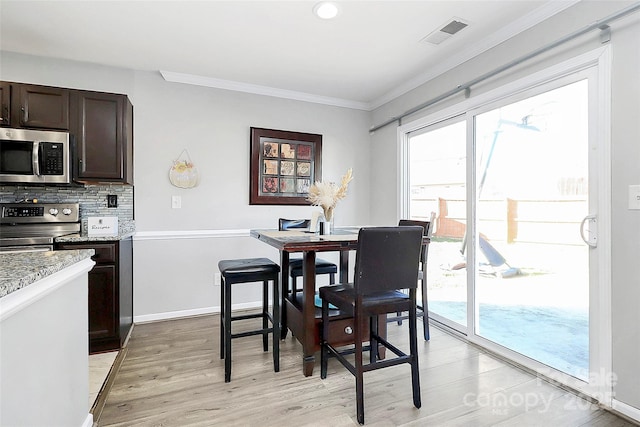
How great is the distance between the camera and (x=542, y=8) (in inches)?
84.0

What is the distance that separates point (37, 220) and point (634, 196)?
4368 millimetres

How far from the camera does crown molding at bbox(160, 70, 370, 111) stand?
10.8 ft

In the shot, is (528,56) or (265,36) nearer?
(528,56)

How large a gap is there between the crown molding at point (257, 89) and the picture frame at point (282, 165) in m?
0.44

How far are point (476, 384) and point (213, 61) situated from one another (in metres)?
3.46

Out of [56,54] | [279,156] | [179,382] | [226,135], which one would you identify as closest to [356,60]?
[279,156]

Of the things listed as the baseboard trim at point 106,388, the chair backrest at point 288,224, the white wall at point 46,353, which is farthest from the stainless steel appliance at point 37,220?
the chair backrest at point 288,224

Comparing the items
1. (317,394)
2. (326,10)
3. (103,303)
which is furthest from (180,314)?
(326,10)

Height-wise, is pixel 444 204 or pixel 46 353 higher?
pixel 444 204

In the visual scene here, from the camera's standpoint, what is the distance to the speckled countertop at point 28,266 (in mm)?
922

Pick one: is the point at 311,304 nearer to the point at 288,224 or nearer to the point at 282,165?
the point at 288,224

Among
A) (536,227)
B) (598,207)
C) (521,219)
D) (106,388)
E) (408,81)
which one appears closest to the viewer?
(598,207)

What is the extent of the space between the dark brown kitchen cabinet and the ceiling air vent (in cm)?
273

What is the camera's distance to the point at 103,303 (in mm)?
2510
